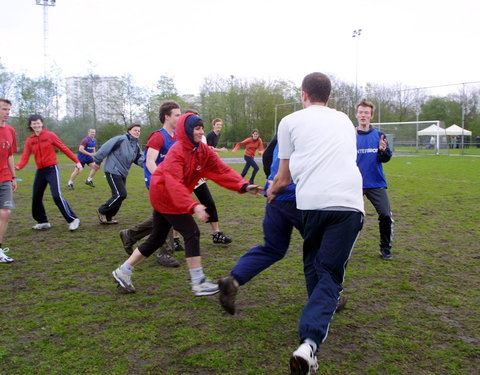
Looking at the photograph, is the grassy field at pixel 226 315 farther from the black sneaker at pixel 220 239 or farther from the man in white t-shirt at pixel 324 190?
the man in white t-shirt at pixel 324 190

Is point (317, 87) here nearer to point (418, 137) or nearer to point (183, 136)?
point (183, 136)

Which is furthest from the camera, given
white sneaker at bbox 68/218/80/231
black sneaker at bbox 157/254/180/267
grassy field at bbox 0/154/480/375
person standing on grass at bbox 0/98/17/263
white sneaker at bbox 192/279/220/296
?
white sneaker at bbox 68/218/80/231

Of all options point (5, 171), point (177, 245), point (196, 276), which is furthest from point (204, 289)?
point (5, 171)

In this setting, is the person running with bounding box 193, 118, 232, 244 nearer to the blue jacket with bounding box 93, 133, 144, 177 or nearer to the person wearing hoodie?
the person wearing hoodie

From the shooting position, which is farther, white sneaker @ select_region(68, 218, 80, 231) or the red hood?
white sneaker @ select_region(68, 218, 80, 231)

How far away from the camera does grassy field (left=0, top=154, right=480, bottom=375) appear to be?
10.2 feet

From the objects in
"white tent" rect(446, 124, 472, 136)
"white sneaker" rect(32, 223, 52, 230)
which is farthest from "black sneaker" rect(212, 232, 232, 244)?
"white tent" rect(446, 124, 472, 136)

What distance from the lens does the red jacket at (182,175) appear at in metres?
3.98

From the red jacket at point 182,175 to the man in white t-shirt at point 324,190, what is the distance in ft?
3.97

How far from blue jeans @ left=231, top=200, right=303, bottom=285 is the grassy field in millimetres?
489

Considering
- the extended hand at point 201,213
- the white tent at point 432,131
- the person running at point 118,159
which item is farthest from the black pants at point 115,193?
the white tent at point 432,131

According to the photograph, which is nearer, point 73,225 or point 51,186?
point 51,186

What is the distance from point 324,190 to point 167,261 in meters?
3.14

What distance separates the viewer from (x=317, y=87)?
3.18 m
